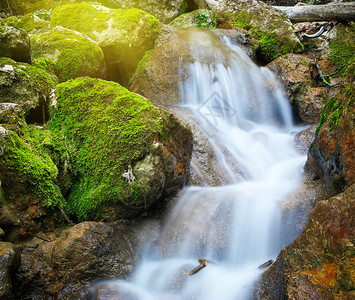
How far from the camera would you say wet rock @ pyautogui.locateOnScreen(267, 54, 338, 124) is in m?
7.51

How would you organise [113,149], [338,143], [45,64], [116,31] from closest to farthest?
[338,143], [113,149], [45,64], [116,31]

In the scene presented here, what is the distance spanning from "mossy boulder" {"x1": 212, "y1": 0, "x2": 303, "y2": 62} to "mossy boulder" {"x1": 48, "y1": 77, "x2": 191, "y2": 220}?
278 inches

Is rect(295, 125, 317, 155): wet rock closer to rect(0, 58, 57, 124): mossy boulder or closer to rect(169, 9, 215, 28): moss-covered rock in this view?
rect(0, 58, 57, 124): mossy boulder

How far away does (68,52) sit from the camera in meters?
5.34

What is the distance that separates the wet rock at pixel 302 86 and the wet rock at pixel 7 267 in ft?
24.3

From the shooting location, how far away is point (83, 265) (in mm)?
2656

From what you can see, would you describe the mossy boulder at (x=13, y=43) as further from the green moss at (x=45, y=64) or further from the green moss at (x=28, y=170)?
the green moss at (x=28, y=170)

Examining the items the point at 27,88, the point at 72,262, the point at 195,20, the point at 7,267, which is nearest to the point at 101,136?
the point at 27,88

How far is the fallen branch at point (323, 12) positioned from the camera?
30.8ft

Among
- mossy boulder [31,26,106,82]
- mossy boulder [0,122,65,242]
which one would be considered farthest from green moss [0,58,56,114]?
mossy boulder [31,26,106,82]

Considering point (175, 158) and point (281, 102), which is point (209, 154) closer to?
point (175, 158)

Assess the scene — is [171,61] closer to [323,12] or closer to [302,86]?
[302,86]

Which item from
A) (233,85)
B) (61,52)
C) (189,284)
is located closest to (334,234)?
(189,284)

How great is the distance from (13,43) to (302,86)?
7063 millimetres
